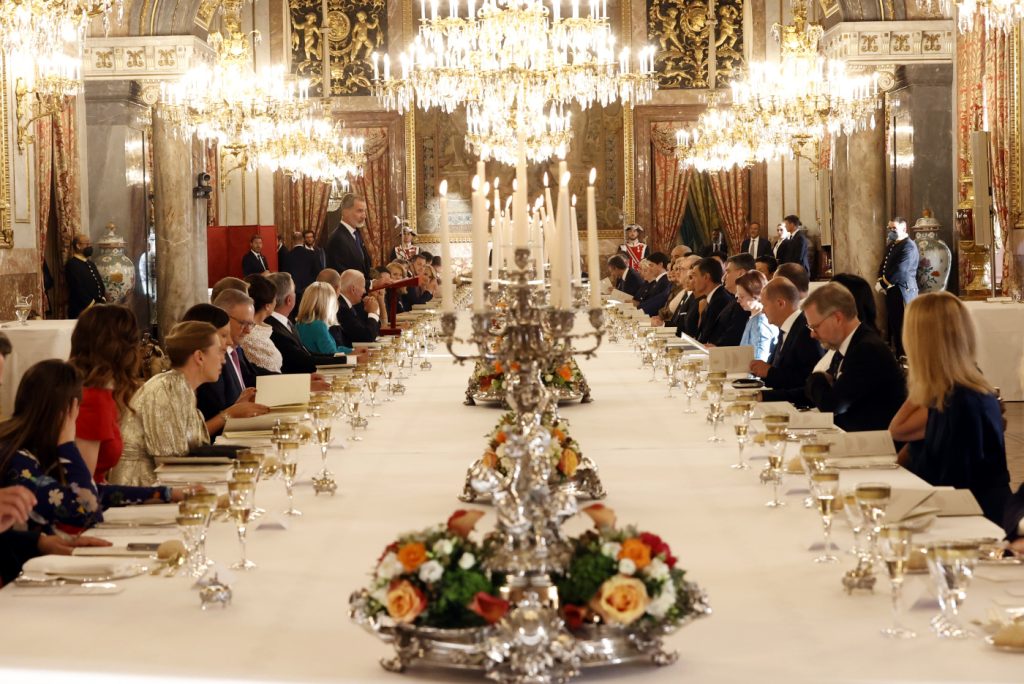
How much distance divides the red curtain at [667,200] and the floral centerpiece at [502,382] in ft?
54.6

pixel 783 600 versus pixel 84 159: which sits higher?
pixel 84 159

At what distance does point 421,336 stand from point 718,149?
9.48 m

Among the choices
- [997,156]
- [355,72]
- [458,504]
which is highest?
[355,72]

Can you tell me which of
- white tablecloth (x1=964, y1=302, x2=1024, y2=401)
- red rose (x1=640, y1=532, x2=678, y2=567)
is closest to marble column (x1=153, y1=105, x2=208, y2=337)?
white tablecloth (x1=964, y1=302, x2=1024, y2=401)

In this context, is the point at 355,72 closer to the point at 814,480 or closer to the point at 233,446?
the point at 233,446

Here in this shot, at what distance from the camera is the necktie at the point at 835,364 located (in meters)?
6.12

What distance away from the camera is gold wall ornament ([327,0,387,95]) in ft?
73.8

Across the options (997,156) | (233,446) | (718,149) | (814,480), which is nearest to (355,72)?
(718,149)

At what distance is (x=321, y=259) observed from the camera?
18.9 m

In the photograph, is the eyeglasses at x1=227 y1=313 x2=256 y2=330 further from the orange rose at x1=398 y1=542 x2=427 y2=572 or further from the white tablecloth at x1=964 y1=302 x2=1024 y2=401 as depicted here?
the white tablecloth at x1=964 y1=302 x2=1024 y2=401

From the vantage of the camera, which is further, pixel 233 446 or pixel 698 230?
pixel 698 230

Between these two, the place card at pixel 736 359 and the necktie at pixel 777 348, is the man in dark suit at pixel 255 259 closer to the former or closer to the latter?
the necktie at pixel 777 348

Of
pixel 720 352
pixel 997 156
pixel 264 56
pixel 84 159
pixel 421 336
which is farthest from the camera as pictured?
pixel 264 56

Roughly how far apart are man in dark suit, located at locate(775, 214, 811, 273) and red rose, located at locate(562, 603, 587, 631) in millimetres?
17342
